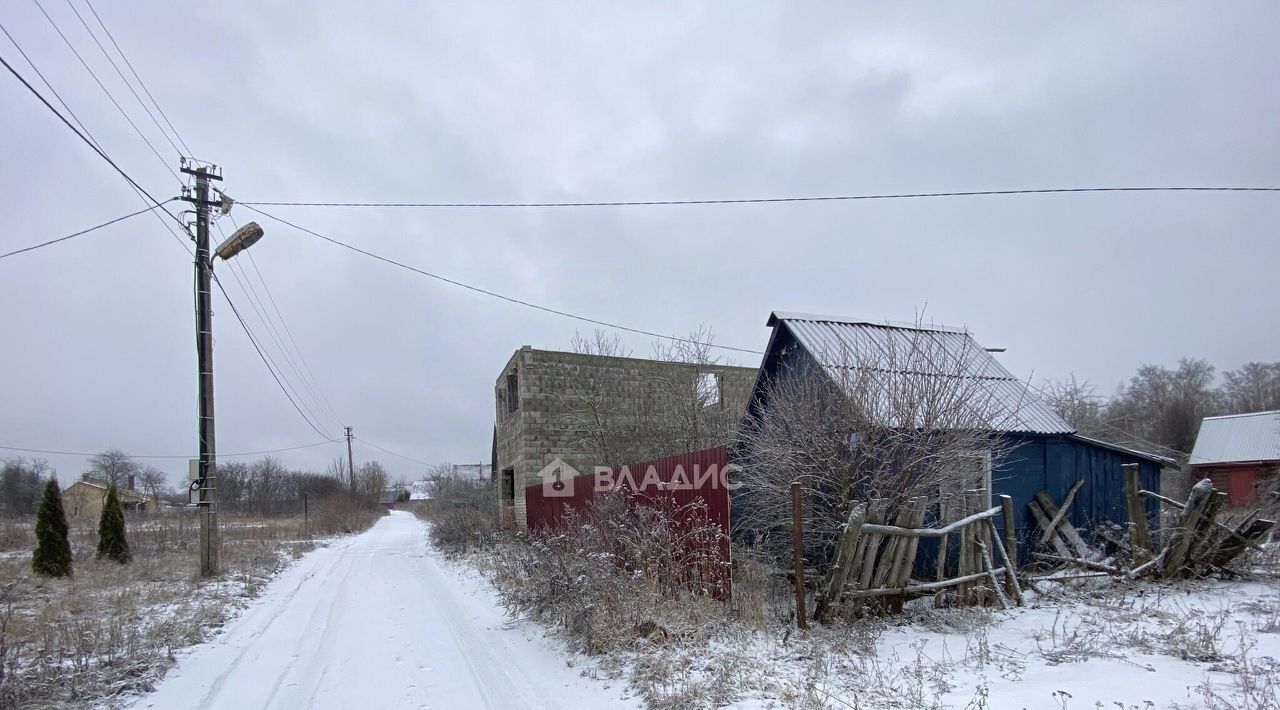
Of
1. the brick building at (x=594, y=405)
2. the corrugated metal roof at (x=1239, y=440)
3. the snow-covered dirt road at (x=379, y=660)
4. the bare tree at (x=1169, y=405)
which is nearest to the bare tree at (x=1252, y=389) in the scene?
the bare tree at (x=1169, y=405)

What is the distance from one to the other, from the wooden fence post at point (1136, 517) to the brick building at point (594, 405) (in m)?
11.4

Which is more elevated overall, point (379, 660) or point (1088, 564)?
point (1088, 564)

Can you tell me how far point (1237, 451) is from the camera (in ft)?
105

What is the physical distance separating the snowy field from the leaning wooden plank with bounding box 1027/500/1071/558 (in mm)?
1790

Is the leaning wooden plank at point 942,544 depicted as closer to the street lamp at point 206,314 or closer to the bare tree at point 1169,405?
the street lamp at point 206,314

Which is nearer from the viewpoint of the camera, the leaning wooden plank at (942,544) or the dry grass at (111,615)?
the dry grass at (111,615)

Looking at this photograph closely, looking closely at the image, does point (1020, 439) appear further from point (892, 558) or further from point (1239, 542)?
point (892, 558)

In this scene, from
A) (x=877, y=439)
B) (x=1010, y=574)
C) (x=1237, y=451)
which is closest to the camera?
(x=877, y=439)

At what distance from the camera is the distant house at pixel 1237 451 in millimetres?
30578

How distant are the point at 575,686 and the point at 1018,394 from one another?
31.6 feet

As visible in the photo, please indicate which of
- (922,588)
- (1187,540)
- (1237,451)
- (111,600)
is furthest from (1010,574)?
(1237,451)

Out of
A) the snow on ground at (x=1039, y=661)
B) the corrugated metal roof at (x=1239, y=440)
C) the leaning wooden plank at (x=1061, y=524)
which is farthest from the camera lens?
the corrugated metal roof at (x=1239, y=440)

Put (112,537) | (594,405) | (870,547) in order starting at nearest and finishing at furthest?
1. (870,547)
2. (112,537)
3. (594,405)

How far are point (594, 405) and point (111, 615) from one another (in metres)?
13.5
